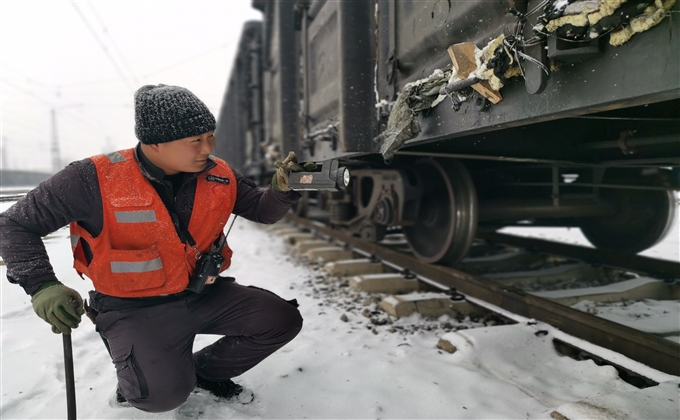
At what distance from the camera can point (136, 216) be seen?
5.27 feet

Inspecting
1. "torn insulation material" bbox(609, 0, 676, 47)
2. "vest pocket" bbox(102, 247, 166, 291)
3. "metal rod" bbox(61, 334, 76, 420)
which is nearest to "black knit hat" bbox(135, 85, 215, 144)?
"vest pocket" bbox(102, 247, 166, 291)

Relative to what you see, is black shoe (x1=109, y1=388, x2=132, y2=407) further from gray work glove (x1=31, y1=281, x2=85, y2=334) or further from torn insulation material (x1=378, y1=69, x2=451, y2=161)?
torn insulation material (x1=378, y1=69, x2=451, y2=161)

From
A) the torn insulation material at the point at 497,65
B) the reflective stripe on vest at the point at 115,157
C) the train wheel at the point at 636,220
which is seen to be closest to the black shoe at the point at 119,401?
the reflective stripe on vest at the point at 115,157

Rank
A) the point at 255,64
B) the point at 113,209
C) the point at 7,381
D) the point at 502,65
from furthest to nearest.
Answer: the point at 255,64 < the point at 7,381 < the point at 113,209 < the point at 502,65

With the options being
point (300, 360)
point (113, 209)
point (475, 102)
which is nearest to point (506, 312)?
point (300, 360)

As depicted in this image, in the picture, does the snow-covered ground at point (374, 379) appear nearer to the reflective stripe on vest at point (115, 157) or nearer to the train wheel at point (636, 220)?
the reflective stripe on vest at point (115, 157)

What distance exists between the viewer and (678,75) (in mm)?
980

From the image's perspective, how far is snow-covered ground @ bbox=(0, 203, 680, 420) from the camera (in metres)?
1.76

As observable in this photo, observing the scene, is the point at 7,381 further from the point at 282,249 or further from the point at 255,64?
the point at 255,64

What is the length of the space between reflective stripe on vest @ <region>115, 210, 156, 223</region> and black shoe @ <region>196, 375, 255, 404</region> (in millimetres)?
869

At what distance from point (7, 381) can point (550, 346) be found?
2.87 metres

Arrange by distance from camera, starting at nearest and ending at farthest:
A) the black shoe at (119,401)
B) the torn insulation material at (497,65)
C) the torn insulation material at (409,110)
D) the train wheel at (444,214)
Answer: the torn insulation material at (497,65) < the black shoe at (119,401) < the torn insulation material at (409,110) < the train wheel at (444,214)

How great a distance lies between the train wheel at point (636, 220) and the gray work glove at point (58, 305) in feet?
14.7

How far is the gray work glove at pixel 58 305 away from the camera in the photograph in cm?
145
